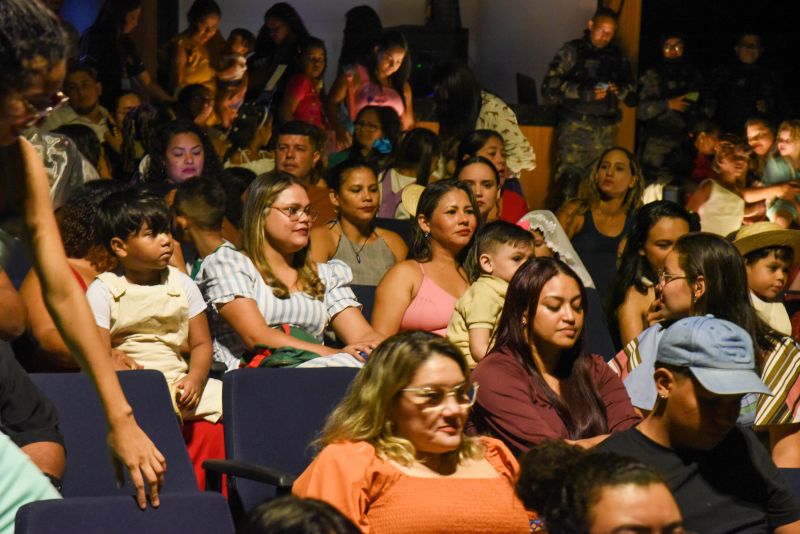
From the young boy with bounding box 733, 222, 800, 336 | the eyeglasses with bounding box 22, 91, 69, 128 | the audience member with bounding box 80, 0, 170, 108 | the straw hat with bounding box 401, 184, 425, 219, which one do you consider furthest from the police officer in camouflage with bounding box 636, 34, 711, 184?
the eyeglasses with bounding box 22, 91, 69, 128

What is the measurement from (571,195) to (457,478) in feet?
12.1

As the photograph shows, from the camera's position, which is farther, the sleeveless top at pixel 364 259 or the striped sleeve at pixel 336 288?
the sleeveless top at pixel 364 259

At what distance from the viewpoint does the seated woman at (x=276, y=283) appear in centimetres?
402

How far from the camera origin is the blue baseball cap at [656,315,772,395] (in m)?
2.56

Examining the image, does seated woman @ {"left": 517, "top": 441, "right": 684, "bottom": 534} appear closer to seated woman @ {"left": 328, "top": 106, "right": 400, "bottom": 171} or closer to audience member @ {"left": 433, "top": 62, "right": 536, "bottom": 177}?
seated woman @ {"left": 328, "top": 106, "right": 400, "bottom": 171}

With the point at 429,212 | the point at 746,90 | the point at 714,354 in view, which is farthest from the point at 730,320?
the point at 746,90

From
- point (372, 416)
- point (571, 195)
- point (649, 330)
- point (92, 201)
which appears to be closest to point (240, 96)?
point (571, 195)

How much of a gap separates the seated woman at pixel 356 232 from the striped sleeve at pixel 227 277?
801 mm

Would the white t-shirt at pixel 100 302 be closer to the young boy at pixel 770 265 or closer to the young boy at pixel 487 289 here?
the young boy at pixel 487 289

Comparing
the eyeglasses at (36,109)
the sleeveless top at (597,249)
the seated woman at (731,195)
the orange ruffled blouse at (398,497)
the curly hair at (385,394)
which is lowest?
the sleeveless top at (597,249)

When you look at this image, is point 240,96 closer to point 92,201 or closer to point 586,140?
point 586,140

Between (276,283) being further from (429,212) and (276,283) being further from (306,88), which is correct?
(306,88)

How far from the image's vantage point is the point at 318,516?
1402mm

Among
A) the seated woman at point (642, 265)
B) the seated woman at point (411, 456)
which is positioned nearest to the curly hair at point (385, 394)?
the seated woman at point (411, 456)
